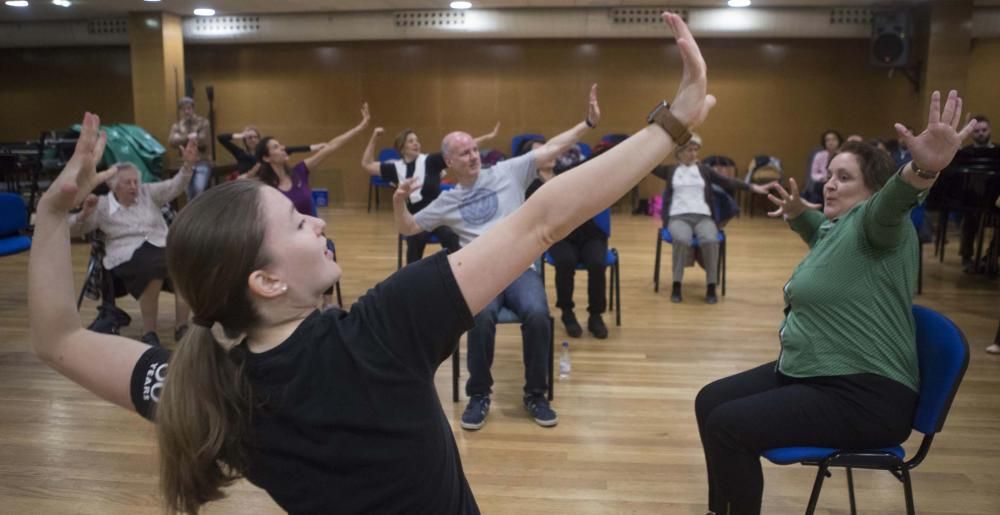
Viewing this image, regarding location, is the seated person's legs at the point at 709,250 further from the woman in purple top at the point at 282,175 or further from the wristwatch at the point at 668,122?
the wristwatch at the point at 668,122

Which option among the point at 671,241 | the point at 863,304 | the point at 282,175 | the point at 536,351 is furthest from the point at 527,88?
the point at 863,304

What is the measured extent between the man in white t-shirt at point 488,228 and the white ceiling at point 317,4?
663cm

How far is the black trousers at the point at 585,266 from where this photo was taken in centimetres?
518

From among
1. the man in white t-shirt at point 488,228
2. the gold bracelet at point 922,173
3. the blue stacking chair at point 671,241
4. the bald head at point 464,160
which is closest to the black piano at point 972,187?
the blue stacking chair at point 671,241

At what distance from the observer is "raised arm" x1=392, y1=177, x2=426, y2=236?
327 centimetres

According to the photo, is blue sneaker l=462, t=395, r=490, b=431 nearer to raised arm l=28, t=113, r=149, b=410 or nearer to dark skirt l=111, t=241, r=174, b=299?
dark skirt l=111, t=241, r=174, b=299

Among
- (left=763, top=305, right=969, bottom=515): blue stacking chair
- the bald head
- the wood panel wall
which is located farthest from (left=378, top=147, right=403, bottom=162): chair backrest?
(left=763, top=305, right=969, bottom=515): blue stacking chair

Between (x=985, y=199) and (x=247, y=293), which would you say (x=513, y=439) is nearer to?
(x=247, y=293)

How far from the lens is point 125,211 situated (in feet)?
15.9

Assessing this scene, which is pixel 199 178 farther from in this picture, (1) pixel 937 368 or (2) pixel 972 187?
(1) pixel 937 368

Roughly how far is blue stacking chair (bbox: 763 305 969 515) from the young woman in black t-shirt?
4.53 ft

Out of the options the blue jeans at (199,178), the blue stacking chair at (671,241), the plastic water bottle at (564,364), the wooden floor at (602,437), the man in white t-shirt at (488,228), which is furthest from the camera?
the blue jeans at (199,178)

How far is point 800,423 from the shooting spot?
217 cm

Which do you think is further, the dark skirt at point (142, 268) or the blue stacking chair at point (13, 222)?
the blue stacking chair at point (13, 222)
